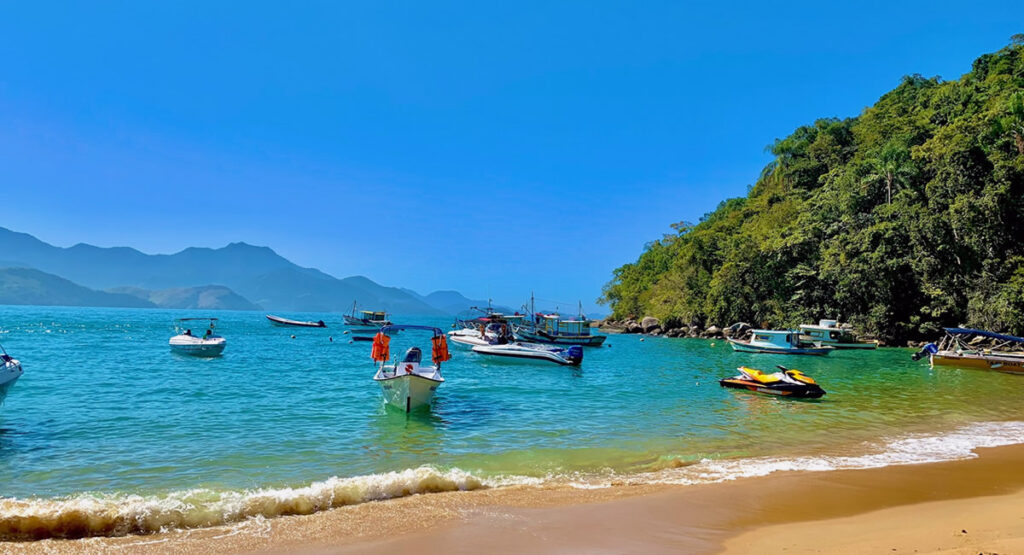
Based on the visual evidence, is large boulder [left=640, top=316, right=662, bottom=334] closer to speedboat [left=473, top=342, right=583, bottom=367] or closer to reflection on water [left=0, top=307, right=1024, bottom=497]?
speedboat [left=473, top=342, right=583, bottom=367]

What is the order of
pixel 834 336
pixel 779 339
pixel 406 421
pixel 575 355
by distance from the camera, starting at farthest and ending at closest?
pixel 834 336, pixel 779 339, pixel 575 355, pixel 406 421

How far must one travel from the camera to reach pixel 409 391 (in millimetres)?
16781

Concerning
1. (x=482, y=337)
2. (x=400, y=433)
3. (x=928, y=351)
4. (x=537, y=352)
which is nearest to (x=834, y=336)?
(x=928, y=351)

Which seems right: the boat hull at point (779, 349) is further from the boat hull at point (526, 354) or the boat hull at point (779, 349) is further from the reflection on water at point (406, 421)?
the boat hull at point (526, 354)

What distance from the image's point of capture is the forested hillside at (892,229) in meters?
42.1

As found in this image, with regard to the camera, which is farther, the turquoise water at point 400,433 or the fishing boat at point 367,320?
the fishing boat at point 367,320

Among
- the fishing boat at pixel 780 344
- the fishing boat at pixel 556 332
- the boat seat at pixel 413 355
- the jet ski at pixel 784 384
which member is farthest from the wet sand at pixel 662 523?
the fishing boat at pixel 556 332

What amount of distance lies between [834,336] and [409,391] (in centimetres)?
4664

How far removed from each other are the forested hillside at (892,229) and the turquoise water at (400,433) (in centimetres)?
2106

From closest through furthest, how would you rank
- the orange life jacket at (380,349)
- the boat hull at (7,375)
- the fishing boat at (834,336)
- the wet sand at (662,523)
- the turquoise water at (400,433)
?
the wet sand at (662,523) < the turquoise water at (400,433) < the boat hull at (7,375) < the orange life jacket at (380,349) < the fishing boat at (834,336)

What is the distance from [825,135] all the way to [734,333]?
35.9 metres

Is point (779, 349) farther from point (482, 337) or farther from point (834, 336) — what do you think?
point (482, 337)

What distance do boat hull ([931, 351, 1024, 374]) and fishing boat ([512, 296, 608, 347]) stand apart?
88.2 ft

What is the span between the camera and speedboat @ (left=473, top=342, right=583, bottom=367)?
33406mm
